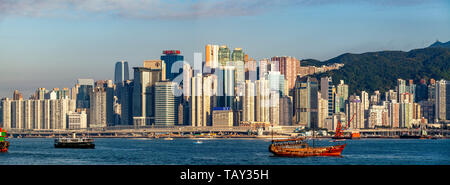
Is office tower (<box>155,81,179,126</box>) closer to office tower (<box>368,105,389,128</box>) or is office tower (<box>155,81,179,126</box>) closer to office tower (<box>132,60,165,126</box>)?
office tower (<box>132,60,165,126</box>)

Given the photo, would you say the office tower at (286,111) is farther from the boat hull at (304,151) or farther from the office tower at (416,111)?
the boat hull at (304,151)

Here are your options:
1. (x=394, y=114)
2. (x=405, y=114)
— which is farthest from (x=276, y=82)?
(x=405, y=114)

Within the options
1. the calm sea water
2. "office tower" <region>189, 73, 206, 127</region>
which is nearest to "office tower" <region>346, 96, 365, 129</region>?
"office tower" <region>189, 73, 206, 127</region>

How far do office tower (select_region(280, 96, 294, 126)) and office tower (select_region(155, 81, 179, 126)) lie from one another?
2886cm

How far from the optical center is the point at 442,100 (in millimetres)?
187125

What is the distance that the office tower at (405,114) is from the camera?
611 feet

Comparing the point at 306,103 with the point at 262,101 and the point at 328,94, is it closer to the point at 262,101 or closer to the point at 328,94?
the point at 262,101

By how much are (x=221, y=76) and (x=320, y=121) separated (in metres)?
30.8

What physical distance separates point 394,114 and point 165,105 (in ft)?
208

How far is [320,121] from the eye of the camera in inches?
7121

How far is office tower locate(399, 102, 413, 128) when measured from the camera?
186m

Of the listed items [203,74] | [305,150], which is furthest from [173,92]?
[305,150]
